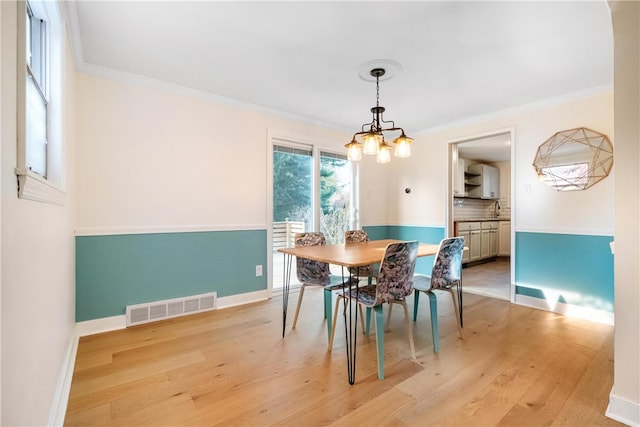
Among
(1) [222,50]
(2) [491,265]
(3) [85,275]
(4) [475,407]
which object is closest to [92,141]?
(3) [85,275]

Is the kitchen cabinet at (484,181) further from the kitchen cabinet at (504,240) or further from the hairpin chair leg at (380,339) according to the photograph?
the hairpin chair leg at (380,339)

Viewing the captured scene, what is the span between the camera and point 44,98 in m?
1.71

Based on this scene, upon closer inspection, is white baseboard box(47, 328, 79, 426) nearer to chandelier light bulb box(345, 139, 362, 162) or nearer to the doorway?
chandelier light bulb box(345, 139, 362, 162)

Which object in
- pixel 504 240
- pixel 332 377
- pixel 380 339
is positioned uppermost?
pixel 504 240

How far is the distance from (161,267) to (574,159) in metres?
4.27

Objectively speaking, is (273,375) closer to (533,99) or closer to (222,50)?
(222,50)

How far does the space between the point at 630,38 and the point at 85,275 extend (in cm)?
395

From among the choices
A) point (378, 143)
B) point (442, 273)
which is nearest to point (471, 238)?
point (442, 273)

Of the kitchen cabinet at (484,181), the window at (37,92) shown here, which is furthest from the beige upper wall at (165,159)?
the kitchen cabinet at (484,181)

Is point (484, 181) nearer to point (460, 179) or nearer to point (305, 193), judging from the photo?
point (460, 179)

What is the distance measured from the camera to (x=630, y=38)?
1.53 m

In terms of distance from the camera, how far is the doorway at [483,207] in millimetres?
5078

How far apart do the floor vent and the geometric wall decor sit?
3814mm

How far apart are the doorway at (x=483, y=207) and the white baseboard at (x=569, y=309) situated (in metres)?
0.93
